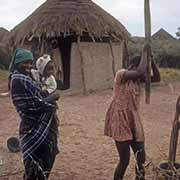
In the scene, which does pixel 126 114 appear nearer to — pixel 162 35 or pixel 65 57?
pixel 65 57

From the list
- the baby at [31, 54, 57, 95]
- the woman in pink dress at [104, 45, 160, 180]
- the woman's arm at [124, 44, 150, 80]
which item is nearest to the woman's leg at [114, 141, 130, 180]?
the woman in pink dress at [104, 45, 160, 180]

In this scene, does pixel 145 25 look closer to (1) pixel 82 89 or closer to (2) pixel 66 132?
(2) pixel 66 132

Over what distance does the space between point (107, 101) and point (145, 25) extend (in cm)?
262

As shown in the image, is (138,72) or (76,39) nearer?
(138,72)

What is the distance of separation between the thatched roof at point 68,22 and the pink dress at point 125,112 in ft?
31.9

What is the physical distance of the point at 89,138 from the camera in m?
7.70

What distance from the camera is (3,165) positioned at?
593cm

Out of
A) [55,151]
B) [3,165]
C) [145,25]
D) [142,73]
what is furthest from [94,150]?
[145,25]

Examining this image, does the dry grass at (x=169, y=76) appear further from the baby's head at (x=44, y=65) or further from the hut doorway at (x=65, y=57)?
the baby's head at (x=44, y=65)

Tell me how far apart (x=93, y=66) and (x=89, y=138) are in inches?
288

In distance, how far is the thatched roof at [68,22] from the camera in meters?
14.2

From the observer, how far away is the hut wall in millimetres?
14516

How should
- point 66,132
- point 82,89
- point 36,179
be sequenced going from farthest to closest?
point 82,89 → point 66,132 → point 36,179

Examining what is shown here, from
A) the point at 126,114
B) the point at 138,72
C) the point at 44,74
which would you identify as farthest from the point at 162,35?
the point at 138,72
